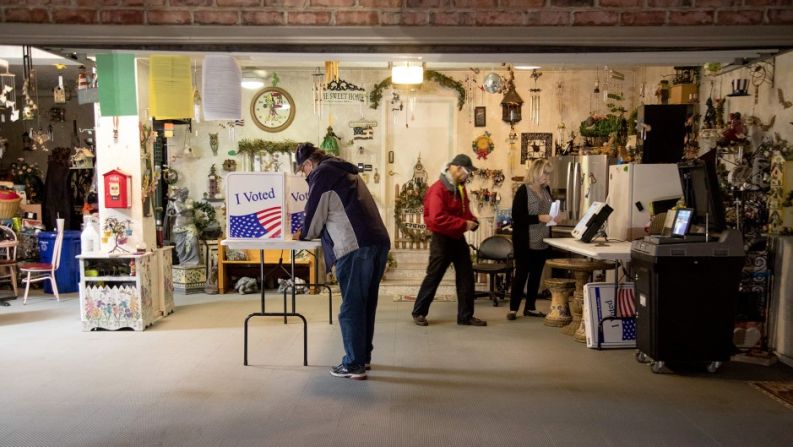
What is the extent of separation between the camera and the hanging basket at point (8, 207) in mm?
8234

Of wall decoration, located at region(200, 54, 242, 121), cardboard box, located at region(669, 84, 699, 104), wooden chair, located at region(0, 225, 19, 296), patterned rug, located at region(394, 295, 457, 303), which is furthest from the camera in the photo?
wooden chair, located at region(0, 225, 19, 296)

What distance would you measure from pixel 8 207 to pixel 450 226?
6428mm

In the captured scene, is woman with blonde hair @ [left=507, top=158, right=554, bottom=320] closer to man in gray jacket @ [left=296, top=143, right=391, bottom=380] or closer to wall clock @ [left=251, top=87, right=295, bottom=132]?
man in gray jacket @ [left=296, top=143, right=391, bottom=380]

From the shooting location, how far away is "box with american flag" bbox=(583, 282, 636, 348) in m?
5.13

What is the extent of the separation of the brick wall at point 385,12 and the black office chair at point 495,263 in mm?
4280

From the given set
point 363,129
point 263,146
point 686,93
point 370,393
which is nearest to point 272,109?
point 263,146

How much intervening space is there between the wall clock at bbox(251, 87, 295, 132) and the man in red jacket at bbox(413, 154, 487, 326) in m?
3.71

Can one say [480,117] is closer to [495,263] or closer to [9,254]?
[495,263]

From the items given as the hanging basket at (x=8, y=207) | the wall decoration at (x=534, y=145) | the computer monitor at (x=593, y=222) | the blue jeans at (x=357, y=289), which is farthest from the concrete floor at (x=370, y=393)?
the wall decoration at (x=534, y=145)

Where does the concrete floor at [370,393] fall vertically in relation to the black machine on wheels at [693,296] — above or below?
below

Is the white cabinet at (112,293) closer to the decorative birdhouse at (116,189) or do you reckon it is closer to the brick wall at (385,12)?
the decorative birdhouse at (116,189)

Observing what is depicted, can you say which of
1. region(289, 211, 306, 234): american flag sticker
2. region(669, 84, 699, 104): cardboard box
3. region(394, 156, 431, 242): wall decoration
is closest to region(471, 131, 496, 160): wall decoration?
region(394, 156, 431, 242): wall decoration

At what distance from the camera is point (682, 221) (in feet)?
14.4

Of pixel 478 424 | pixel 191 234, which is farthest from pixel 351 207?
pixel 191 234
